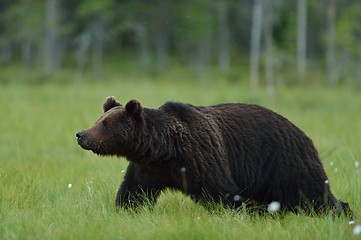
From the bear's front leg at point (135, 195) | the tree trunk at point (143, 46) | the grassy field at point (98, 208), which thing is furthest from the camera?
the tree trunk at point (143, 46)

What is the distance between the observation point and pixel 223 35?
5100cm

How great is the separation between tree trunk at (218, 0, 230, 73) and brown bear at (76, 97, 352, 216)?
42.4 metres

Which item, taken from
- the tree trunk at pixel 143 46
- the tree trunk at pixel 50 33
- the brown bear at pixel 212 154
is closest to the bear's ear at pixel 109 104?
the brown bear at pixel 212 154

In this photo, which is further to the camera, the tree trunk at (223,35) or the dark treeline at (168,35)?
the tree trunk at (223,35)

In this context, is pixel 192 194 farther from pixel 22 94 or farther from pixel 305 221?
pixel 22 94

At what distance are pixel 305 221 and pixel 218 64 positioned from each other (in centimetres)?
5014

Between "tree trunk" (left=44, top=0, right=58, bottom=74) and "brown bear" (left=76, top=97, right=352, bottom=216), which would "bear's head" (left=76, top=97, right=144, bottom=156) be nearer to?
"brown bear" (left=76, top=97, right=352, bottom=216)

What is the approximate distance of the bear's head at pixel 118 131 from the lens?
5.73m

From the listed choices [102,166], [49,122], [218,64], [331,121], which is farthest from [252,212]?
[218,64]

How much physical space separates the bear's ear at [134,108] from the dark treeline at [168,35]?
33626mm

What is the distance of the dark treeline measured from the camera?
147 ft

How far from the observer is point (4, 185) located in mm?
6512

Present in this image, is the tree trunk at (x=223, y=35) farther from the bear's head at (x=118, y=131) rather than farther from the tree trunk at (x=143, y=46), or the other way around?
the bear's head at (x=118, y=131)

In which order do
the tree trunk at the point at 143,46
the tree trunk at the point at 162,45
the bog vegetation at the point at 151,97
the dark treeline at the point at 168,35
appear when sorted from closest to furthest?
the bog vegetation at the point at 151,97, the dark treeline at the point at 168,35, the tree trunk at the point at 143,46, the tree trunk at the point at 162,45
